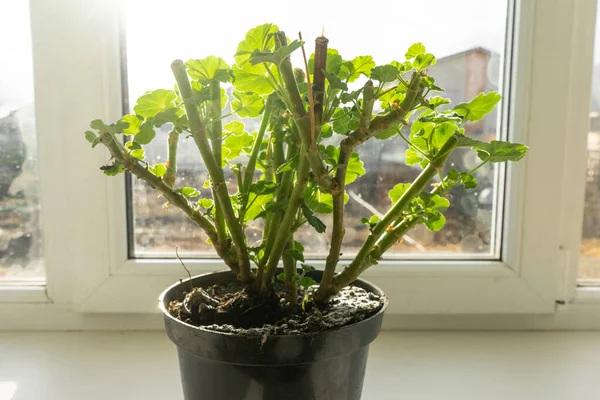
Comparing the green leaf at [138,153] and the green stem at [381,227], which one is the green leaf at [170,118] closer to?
the green leaf at [138,153]

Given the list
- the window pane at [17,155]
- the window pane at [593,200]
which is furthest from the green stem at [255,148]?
the window pane at [593,200]

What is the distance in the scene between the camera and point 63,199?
2.51ft

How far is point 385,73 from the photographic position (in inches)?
15.3

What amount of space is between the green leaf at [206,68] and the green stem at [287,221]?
0.09m

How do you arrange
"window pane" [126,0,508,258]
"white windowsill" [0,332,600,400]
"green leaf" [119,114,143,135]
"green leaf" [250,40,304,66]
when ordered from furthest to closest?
1. "window pane" [126,0,508,258]
2. "white windowsill" [0,332,600,400]
3. "green leaf" [119,114,143,135]
4. "green leaf" [250,40,304,66]

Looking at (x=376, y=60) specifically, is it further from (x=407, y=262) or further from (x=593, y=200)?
(x=593, y=200)

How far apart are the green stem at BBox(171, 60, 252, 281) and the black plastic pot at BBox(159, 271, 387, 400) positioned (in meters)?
0.09

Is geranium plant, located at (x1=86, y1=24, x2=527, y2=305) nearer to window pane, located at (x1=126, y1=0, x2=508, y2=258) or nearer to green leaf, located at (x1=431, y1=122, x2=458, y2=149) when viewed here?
green leaf, located at (x1=431, y1=122, x2=458, y2=149)

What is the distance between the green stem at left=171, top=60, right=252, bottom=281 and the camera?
421mm

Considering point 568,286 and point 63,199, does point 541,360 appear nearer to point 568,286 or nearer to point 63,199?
point 568,286

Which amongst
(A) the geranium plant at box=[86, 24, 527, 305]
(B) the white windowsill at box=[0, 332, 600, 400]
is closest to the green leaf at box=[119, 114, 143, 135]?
(A) the geranium plant at box=[86, 24, 527, 305]

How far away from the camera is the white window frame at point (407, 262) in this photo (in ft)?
2.38

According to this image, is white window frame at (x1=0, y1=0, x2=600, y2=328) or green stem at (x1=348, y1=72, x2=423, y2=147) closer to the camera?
green stem at (x1=348, y1=72, x2=423, y2=147)

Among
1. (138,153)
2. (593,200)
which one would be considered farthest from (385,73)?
(593,200)
